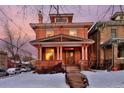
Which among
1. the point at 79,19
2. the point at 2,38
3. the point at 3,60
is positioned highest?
the point at 79,19

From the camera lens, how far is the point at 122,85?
4.53 metres

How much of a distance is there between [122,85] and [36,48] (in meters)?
1.43

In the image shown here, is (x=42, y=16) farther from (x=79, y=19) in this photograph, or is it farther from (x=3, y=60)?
(x=3, y=60)

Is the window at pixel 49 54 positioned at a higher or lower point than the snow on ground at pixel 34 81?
higher

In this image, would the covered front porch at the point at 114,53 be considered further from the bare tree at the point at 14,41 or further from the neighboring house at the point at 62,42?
the bare tree at the point at 14,41

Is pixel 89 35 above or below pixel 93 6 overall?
below

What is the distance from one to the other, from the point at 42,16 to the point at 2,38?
2.31 feet

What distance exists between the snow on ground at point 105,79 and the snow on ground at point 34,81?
401 millimetres

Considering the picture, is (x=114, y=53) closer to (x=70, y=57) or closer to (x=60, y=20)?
(x=70, y=57)

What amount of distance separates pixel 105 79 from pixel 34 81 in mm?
1097

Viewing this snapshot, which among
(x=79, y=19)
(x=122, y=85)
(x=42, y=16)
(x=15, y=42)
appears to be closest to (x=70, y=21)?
(x=79, y=19)

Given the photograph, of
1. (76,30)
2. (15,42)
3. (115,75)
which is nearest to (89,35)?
(76,30)

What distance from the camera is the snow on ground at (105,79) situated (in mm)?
4527

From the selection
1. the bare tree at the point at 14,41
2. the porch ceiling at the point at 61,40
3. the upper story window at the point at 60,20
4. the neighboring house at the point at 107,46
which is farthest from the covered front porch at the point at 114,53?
the bare tree at the point at 14,41
